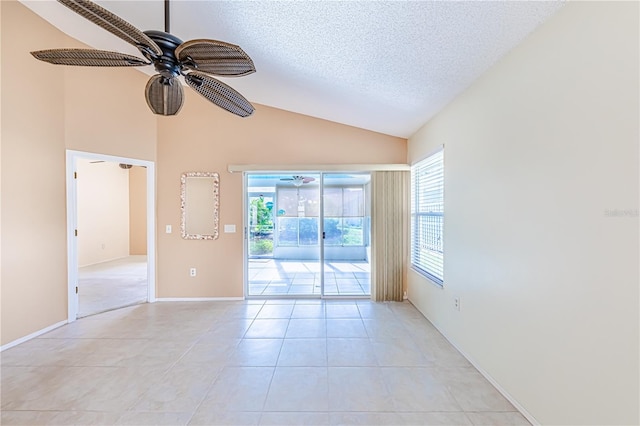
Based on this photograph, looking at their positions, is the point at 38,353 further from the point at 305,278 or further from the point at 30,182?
the point at 305,278

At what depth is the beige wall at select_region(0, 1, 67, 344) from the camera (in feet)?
9.23

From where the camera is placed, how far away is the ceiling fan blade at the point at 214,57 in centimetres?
149

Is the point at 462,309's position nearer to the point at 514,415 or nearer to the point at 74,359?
the point at 514,415

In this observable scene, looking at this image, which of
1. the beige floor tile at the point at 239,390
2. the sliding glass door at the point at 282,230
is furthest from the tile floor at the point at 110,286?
the beige floor tile at the point at 239,390

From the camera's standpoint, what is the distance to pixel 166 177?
4336 mm

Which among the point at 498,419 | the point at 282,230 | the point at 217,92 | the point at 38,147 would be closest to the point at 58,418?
the point at 217,92

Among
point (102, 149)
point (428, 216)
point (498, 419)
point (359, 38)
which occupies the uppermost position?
point (359, 38)

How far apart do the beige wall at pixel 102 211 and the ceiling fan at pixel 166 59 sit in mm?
6491

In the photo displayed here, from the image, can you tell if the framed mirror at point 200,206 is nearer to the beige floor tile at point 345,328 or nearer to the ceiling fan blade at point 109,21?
the beige floor tile at point 345,328

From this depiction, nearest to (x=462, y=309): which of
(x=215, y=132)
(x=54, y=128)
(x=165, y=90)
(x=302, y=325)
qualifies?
(x=302, y=325)

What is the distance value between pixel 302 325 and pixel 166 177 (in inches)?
120

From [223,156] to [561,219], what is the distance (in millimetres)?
4102

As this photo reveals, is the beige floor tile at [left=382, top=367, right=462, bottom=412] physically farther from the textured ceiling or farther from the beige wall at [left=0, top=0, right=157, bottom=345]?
the beige wall at [left=0, top=0, right=157, bottom=345]

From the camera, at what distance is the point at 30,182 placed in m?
3.02
